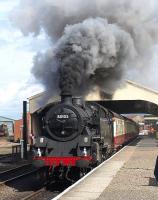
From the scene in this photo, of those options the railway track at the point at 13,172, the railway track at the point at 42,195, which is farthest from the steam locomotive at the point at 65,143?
the railway track at the point at 13,172

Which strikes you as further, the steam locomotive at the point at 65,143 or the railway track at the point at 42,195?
the steam locomotive at the point at 65,143

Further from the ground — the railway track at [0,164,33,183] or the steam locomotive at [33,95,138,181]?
the steam locomotive at [33,95,138,181]

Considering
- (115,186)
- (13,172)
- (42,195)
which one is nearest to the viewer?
(115,186)

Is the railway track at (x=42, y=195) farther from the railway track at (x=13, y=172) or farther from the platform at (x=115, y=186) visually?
the railway track at (x=13, y=172)

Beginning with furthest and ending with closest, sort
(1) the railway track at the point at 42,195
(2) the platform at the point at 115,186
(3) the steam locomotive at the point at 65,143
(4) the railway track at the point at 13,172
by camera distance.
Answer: (4) the railway track at the point at 13,172
(3) the steam locomotive at the point at 65,143
(1) the railway track at the point at 42,195
(2) the platform at the point at 115,186

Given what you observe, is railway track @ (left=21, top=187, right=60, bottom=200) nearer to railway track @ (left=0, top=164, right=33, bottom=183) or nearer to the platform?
the platform

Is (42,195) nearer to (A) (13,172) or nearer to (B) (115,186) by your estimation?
(B) (115,186)

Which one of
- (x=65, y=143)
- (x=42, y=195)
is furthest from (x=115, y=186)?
(x=65, y=143)

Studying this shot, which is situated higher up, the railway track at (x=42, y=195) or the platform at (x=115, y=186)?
the platform at (x=115, y=186)

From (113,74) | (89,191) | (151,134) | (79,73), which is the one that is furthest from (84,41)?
(151,134)

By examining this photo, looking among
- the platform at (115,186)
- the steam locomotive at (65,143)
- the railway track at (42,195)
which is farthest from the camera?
the steam locomotive at (65,143)

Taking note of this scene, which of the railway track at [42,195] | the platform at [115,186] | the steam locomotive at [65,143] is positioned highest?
the steam locomotive at [65,143]

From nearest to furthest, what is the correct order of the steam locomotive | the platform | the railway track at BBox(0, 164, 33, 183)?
the platform
the steam locomotive
the railway track at BBox(0, 164, 33, 183)

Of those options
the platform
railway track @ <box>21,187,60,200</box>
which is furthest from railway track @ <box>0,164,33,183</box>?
the platform
